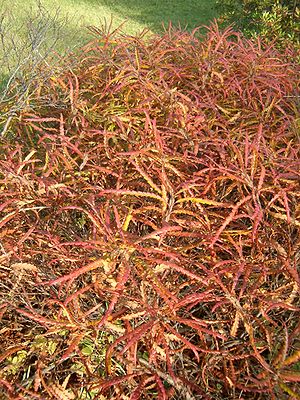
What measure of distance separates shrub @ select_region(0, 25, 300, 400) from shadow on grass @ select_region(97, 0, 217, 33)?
25.3ft

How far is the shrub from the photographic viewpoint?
3.75ft

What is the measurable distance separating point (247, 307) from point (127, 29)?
7.88 m

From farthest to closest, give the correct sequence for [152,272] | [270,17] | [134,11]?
1. [134,11]
2. [270,17]
3. [152,272]

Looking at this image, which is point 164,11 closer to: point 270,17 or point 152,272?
point 270,17

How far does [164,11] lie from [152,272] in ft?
31.3

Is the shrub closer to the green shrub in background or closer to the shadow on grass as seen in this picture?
the green shrub in background

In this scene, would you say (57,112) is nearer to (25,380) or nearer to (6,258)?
(6,258)

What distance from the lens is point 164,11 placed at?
31.9ft

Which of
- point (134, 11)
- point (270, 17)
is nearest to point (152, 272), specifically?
point (270, 17)

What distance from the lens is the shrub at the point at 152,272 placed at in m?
1.14

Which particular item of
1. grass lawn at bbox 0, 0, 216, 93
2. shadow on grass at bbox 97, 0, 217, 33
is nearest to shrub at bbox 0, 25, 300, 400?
grass lawn at bbox 0, 0, 216, 93

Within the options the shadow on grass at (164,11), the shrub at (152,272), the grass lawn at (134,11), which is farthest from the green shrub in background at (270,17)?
the shrub at (152,272)

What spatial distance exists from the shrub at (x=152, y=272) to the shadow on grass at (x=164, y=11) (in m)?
7.73

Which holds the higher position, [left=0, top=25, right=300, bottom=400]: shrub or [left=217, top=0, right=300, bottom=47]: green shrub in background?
[left=0, top=25, right=300, bottom=400]: shrub
